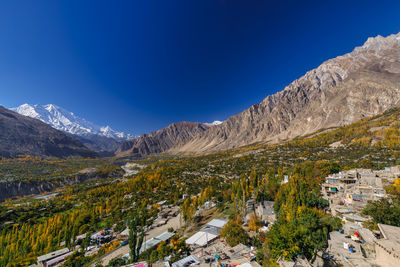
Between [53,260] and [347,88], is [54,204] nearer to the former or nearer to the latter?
[53,260]

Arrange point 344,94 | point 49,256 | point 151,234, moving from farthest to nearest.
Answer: point 344,94 → point 151,234 → point 49,256

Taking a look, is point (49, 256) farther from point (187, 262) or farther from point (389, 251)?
point (389, 251)

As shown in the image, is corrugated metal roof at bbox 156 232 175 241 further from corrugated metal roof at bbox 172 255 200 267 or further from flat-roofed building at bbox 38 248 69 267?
flat-roofed building at bbox 38 248 69 267

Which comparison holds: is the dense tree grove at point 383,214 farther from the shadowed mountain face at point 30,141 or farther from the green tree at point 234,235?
the shadowed mountain face at point 30,141

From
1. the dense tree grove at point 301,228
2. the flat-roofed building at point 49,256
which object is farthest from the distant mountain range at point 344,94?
the flat-roofed building at point 49,256

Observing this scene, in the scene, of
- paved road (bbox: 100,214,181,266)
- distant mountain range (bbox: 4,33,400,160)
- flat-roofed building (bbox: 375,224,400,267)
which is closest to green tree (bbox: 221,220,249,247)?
flat-roofed building (bbox: 375,224,400,267)

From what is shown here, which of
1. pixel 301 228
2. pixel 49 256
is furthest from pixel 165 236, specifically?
pixel 301 228
